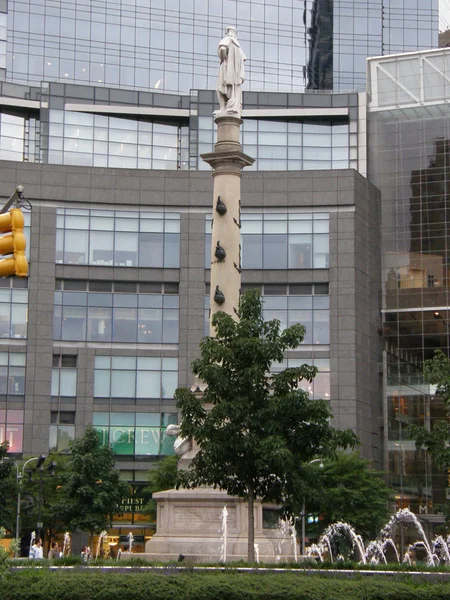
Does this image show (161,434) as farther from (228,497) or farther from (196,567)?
(196,567)

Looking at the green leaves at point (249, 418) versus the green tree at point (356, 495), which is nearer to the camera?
the green leaves at point (249, 418)

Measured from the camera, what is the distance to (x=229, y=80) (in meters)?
39.1

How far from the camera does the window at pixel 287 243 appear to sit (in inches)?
3169

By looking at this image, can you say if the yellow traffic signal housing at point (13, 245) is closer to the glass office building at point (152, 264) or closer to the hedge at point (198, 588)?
the hedge at point (198, 588)

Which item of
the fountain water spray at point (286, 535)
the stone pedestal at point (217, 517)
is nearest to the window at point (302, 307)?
the fountain water spray at point (286, 535)

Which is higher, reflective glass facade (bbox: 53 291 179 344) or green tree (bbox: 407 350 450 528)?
reflective glass facade (bbox: 53 291 179 344)

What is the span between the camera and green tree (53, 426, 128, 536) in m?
58.9

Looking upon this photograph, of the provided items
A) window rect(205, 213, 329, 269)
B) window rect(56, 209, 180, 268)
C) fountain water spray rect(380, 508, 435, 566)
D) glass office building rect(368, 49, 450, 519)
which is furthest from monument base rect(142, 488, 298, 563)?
glass office building rect(368, 49, 450, 519)

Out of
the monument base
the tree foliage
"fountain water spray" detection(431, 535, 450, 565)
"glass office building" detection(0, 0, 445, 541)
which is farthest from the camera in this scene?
"glass office building" detection(0, 0, 445, 541)

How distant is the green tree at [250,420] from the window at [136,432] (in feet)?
151

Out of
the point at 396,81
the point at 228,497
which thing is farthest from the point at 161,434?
the point at 228,497

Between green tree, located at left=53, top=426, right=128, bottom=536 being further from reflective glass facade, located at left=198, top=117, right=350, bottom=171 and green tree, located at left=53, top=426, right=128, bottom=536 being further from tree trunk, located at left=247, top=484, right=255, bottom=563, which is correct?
reflective glass facade, located at left=198, top=117, right=350, bottom=171

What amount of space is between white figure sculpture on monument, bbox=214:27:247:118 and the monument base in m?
11.9

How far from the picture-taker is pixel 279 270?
80.2 metres
